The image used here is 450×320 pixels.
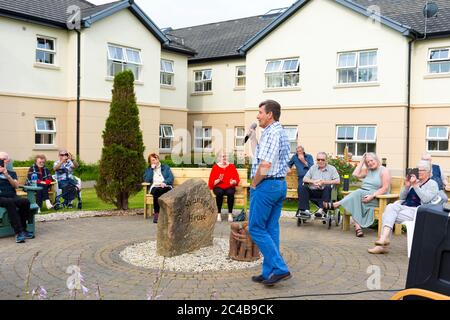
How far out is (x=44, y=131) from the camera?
1875cm

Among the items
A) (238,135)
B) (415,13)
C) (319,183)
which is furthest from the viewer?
(238,135)

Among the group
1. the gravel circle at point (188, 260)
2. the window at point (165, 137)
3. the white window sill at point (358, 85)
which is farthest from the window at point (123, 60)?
the gravel circle at point (188, 260)

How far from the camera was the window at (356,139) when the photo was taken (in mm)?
19609

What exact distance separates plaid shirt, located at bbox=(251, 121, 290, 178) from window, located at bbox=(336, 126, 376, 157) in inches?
597

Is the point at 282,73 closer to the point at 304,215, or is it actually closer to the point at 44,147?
the point at 44,147

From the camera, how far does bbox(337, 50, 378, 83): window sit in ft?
63.8

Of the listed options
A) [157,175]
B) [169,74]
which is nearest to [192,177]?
[157,175]

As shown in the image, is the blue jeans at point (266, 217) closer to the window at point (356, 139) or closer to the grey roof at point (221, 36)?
the window at point (356, 139)

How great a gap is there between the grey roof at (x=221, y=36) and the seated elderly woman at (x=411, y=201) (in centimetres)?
1757

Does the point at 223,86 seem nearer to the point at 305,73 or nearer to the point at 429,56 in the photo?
the point at 305,73

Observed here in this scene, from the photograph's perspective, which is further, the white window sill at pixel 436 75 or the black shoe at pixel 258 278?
the white window sill at pixel 436 75

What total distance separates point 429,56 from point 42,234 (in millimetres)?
16171

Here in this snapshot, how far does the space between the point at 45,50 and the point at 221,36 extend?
39.1 feet

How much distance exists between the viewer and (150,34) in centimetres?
2189
